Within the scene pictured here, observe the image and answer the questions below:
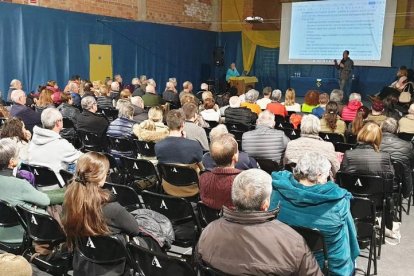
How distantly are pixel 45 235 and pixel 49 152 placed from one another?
1.53m

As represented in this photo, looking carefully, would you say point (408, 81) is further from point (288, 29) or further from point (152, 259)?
point (152, 259)

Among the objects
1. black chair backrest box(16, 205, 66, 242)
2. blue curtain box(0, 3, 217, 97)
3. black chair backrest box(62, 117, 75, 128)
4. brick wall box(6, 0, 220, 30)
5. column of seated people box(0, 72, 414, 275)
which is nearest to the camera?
column of seated people box(0, 72, 414, 275)

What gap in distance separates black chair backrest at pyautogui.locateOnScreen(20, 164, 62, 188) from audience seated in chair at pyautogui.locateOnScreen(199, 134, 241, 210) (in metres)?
1.47

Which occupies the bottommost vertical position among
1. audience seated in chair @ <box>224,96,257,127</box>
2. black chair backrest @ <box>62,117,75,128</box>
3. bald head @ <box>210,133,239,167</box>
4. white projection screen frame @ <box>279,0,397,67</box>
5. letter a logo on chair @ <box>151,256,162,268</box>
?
letter a logo on chair @ <box>151,256,162,268</box>

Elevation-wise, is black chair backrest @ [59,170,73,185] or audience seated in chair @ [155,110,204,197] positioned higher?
audience seated in chair @ [155,110,204,197]

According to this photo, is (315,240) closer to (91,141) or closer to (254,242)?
(254,242)

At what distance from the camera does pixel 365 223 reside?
3463mm

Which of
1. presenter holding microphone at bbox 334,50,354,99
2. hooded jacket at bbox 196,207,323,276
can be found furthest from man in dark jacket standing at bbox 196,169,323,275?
presenter holding microphone at bbox 334,50,354,99

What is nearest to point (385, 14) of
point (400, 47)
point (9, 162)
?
point (400, 47)

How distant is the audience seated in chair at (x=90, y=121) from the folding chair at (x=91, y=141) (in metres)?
0.14

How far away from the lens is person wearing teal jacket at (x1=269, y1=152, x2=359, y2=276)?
2.54 metres

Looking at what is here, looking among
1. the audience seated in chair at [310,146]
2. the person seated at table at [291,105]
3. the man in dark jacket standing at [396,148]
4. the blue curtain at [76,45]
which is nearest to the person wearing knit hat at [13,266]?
the audience seated in chair at [310,146]

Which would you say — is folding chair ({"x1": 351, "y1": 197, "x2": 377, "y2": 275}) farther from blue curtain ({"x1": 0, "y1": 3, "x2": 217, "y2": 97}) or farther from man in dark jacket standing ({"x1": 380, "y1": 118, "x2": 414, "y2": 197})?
blue curtain ({"x1": 0, "y1": 3, "x2": 217, "y2": 97})

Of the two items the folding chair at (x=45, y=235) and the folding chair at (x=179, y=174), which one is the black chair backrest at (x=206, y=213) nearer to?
the folding chair at (x=179, y=174)
